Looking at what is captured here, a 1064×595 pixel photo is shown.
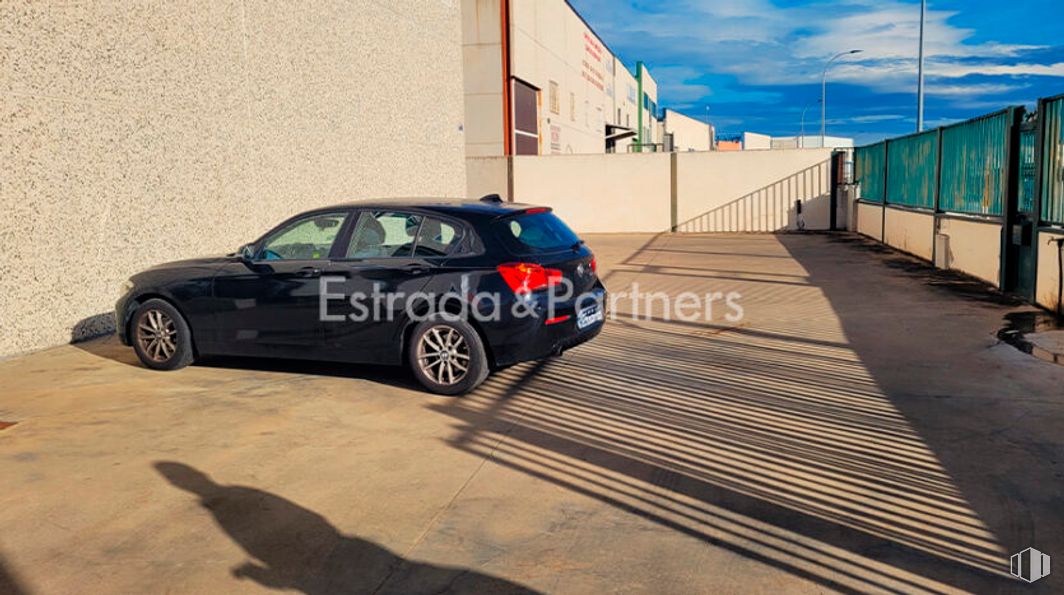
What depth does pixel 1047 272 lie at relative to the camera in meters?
10.5

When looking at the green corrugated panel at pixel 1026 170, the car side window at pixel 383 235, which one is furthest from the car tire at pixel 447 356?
the green corrugated panel at pixel 1026 170

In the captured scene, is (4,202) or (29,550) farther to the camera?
(4,202)

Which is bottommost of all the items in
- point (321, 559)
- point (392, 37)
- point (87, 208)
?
point (321, 559)

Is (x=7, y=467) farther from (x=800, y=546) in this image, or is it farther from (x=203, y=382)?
(x=800, y=546)

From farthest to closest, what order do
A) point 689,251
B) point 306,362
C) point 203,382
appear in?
point 689,251 → point 306,362 → point 203,382

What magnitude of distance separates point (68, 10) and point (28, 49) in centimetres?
71

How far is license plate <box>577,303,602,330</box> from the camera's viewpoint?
725cm

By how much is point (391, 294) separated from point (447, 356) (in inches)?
26.7

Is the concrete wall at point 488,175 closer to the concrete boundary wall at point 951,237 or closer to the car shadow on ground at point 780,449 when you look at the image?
the concrete boundary wall at point 951,237

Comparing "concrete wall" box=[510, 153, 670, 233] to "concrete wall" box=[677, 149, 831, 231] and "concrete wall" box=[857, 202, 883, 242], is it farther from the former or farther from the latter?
"concrete wall" box=[857, 202, 883, 242]

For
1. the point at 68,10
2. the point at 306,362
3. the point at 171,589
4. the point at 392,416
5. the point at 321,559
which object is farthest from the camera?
the point at 68,10

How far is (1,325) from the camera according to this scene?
840 centimetres

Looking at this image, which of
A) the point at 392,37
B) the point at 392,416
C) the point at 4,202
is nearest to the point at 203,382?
the point at 392,416

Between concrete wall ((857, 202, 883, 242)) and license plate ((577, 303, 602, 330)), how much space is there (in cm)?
1577
